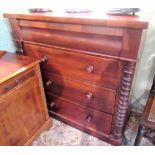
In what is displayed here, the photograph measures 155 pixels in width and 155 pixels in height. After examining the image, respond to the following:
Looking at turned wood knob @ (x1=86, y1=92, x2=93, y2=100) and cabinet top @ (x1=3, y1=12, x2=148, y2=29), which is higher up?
cabinet top @ (x1=3, y1=12, x2=148, y2=29)

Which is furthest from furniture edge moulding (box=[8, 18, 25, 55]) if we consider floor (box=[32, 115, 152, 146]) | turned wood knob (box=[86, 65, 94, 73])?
floor (box=[32, 115, 152, 146])

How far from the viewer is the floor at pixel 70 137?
1.40 m

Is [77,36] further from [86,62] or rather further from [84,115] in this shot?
[84,115]

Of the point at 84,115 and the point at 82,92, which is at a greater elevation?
the point at 82,92

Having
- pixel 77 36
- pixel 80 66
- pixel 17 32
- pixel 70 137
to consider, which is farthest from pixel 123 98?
pixel 17 32

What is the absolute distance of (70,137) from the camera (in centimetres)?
146

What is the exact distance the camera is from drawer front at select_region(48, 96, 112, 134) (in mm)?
1296

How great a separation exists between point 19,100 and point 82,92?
0.46m

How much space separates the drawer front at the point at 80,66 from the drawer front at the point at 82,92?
49 millimetres

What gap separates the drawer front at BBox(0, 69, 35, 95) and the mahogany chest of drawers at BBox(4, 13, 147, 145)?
19cm

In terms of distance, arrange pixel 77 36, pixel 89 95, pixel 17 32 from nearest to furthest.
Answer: pixel 77 36
pixel 89 95
pixel 17 32

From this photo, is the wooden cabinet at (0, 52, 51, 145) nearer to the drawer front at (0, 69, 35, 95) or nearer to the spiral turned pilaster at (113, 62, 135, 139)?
the drawer front at (0, 69, 35, 95)

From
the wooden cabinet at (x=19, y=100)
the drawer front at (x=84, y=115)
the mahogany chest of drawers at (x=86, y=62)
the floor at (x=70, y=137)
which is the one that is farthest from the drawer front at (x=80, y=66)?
the floor at (x=70, y=137)
